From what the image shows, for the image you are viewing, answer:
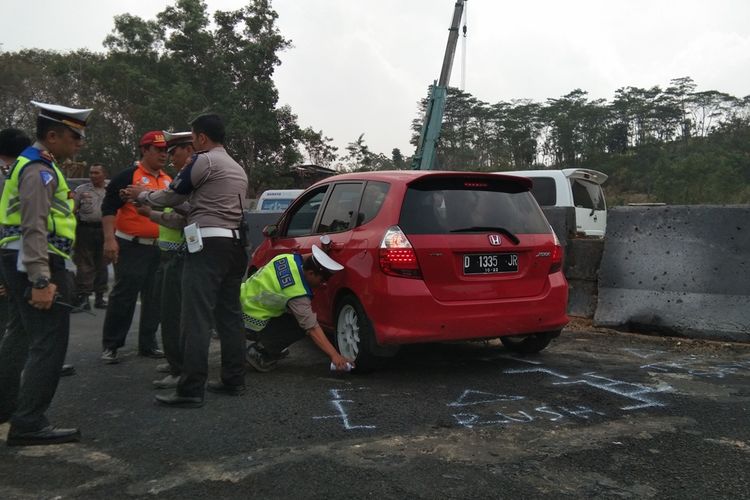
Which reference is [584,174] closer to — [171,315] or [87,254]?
[87,254]

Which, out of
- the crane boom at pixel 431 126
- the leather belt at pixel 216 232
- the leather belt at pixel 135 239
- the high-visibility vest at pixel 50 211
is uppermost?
the crane boom at pixel 431 126

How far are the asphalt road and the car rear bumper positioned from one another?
0.36 metres

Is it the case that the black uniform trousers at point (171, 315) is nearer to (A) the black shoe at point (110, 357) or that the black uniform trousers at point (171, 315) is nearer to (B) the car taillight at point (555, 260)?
(A) the black shoe at point (110, 357)

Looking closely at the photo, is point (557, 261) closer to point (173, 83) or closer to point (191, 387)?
point (191, 387)

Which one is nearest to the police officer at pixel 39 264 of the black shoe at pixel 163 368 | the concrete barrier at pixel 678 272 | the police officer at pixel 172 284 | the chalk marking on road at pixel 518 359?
the police officer at pixel 172 284

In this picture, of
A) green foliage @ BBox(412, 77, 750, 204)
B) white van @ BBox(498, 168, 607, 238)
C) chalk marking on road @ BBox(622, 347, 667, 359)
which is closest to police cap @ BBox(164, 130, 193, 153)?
chalk marking on road @ BBox(622, 347, 667, 359)

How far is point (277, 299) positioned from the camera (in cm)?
488

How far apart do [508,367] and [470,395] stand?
95 cm

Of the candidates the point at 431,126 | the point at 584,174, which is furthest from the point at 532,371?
the point at 431,126

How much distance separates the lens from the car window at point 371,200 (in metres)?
4.93

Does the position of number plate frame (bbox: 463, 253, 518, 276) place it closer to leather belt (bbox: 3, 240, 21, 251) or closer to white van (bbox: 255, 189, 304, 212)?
leather belt (bbox: 3, 240, 21, 251)

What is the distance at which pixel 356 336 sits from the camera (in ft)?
16.3


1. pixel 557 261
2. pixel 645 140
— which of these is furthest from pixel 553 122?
pixel 557 261

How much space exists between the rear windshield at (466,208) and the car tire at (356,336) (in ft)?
2.45
